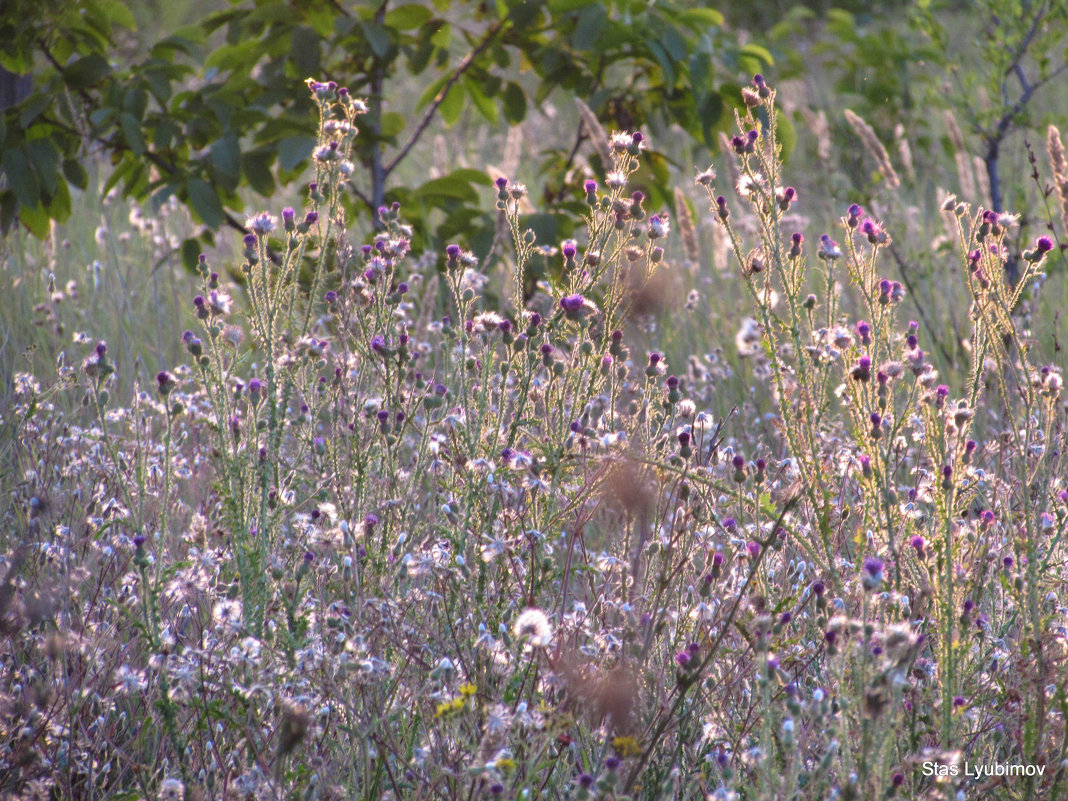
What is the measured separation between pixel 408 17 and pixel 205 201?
3.60 feet

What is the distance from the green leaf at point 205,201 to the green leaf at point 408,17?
100 centimetres

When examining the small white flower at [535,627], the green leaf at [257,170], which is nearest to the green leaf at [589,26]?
the green leaf at [257,170]

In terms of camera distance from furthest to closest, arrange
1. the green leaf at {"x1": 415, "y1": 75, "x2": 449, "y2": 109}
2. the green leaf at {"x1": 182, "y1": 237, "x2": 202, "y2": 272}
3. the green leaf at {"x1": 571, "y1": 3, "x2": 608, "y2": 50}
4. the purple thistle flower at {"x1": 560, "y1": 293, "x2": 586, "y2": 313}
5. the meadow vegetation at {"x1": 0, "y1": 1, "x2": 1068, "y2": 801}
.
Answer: the green leaf at {"x1": 415, "y1": 75, "x2": 449, "y2": 109}
the green leaf at {"x1": 182, "y1": 237, "x2": 202, "y2": 272}
the green leaf at {"x1": 571, "y1": 3, "x2": 608, "y2": 50}
the purple thistle flower at {"x1": 560, "y1": 293, "x2": 586, "y2": 313}
the meadow vegetation at {"x1": 0, "y1": 1, "x2": 1068, "y2": 801}

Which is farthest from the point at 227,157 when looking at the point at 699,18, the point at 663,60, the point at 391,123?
the point at 699,18

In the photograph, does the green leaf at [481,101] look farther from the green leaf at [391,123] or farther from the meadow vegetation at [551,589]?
the meadow vegetation at [551,589]

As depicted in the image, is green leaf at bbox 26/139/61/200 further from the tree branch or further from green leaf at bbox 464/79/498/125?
green leaf at bbox 464/79/498/125

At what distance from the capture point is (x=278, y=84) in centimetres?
367

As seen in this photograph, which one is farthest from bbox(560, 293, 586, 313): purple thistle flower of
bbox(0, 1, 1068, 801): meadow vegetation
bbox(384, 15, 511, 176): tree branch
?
bbox(384, 15, 511, 176): tree branch

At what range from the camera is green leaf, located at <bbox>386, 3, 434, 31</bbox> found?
12.6 feet

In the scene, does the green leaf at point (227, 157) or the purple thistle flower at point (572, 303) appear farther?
the green leaf at point (227, 157)

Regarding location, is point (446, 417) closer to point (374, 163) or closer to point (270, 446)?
point (270, 446)

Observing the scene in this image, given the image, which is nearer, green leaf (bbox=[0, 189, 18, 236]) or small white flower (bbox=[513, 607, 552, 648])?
small white flower (bbox=[513, 607, 552, 648])

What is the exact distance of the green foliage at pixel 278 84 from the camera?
11.4ft

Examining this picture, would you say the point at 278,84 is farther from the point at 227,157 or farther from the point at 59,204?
the point at 59,204
